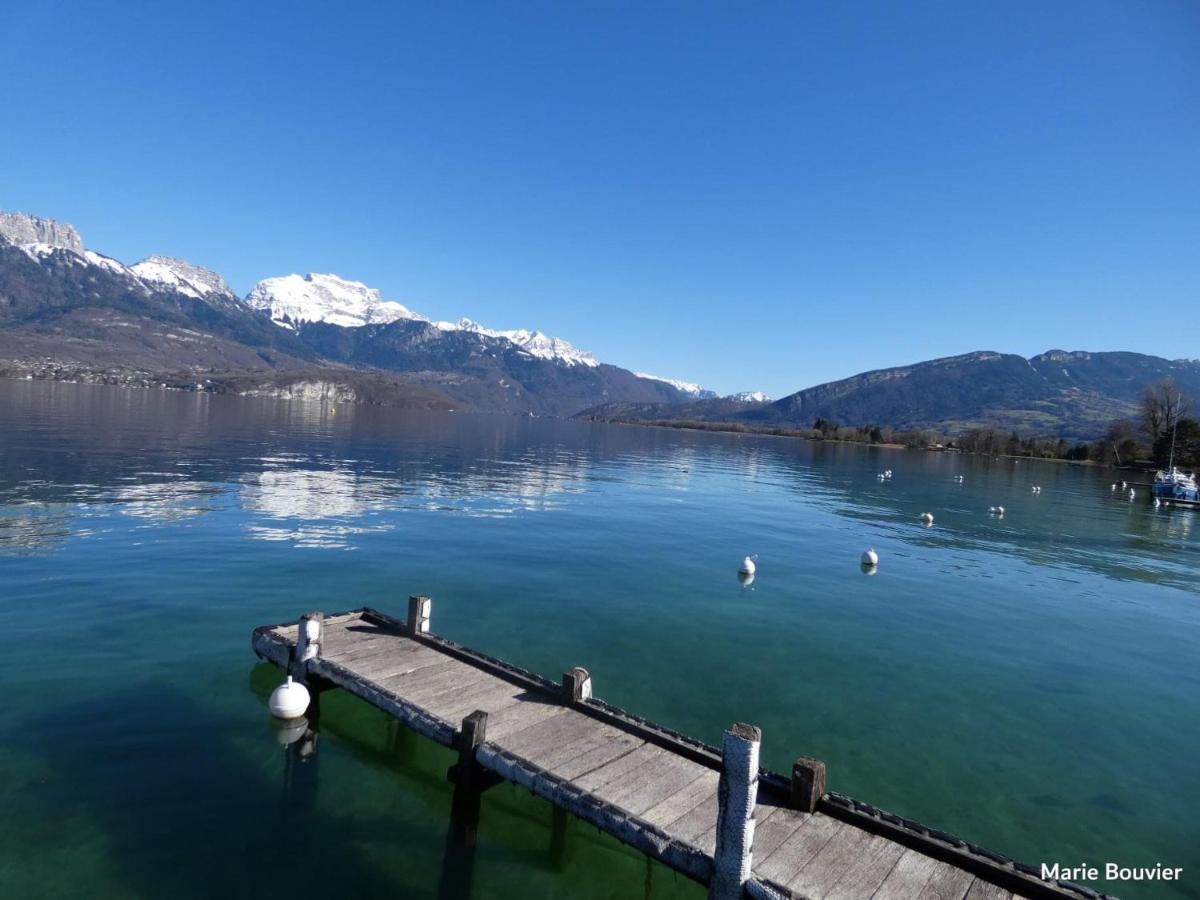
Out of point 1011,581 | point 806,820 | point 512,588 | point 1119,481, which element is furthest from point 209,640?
point 1119,481

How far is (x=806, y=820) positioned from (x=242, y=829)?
36.9 feet

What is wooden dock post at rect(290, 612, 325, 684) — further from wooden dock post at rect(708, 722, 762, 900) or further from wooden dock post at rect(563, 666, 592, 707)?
wooden dock post at rect(708, 722, 762, 900)

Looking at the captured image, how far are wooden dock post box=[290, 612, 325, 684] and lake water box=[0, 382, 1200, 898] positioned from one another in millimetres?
1568

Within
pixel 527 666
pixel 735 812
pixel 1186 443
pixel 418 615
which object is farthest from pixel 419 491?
pixel 1186 443

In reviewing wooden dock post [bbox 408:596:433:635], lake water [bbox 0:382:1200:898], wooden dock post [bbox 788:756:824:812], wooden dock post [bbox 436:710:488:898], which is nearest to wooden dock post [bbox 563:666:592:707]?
wooden dock post [bbox 436:710:488:898]

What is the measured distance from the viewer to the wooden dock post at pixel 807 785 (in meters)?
11.8

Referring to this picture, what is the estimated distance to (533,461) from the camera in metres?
107

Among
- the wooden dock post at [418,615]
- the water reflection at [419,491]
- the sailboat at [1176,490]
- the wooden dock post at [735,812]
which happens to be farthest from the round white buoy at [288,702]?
the sailboat at [1176,490]

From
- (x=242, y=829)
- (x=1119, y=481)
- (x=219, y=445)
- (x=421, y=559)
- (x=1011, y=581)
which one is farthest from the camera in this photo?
(x=1119, y=481)

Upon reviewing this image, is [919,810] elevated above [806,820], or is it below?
below

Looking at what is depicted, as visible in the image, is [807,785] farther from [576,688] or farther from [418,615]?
[418,615]

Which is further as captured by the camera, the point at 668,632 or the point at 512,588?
the point at 512,588

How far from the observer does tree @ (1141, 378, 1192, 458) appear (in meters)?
177

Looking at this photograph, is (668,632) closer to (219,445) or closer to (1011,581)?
(1011,581)
